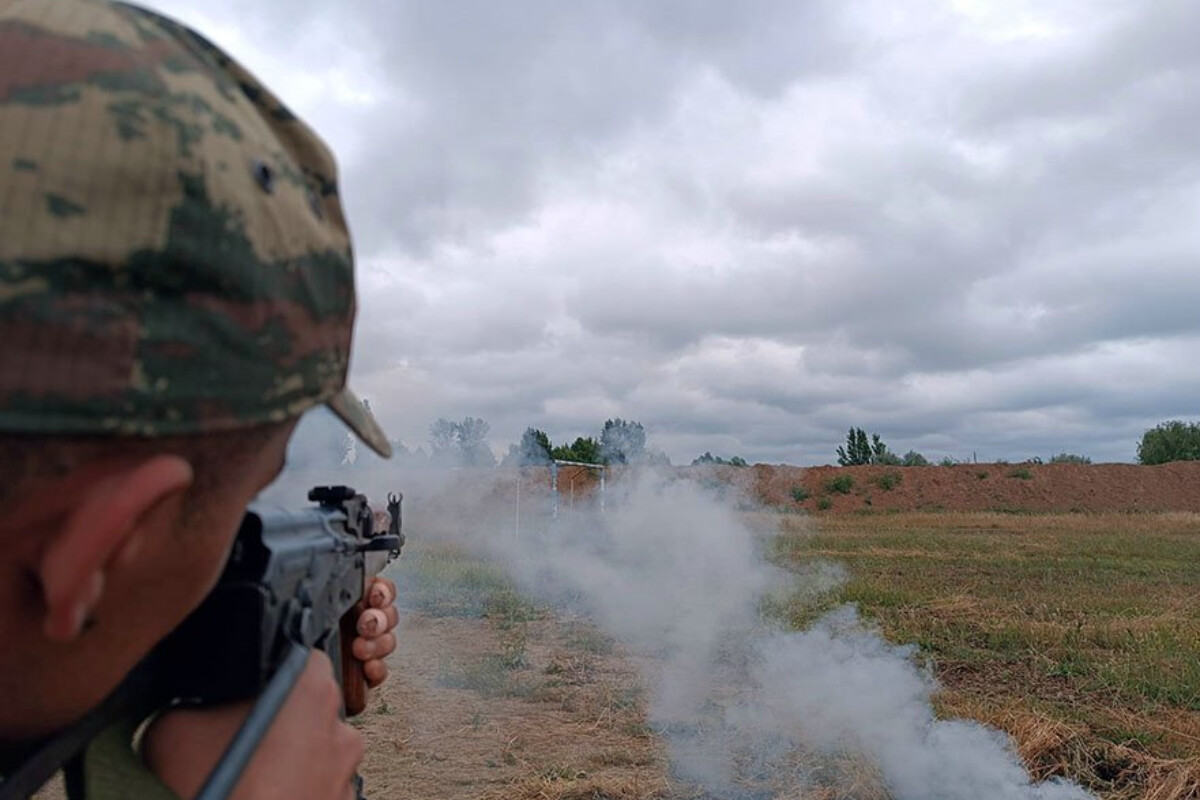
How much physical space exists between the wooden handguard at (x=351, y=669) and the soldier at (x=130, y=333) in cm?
123

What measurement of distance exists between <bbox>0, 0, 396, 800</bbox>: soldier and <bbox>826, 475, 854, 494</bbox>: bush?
4552cm

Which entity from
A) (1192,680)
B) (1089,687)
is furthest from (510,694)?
(1192,680)

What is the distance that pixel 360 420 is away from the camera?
4.16 feet

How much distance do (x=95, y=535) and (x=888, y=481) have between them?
47996 mm

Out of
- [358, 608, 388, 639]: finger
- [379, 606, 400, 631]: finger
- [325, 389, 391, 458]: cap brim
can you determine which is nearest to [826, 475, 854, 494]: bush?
[379, 606, 400, 631]: finger

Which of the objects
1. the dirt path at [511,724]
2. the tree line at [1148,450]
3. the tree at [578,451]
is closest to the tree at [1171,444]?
the tree line at [1148,450]

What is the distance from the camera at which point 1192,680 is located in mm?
6379

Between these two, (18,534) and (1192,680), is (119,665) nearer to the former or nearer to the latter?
→ (18,534)

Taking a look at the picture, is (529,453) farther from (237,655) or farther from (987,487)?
(987,487)

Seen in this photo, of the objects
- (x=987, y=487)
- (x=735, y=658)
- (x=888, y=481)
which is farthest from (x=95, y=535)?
(x=987, y=487)

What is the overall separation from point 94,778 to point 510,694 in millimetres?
6150

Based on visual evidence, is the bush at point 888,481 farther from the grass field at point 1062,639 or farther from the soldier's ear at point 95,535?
the soldier's ear at point 95,535

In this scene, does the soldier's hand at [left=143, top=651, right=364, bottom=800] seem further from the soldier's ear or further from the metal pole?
the metal pole

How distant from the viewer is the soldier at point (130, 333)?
0.70 metres
